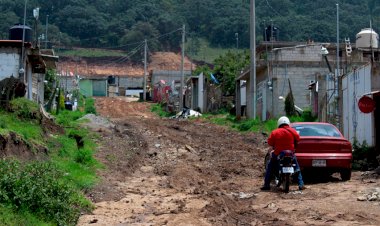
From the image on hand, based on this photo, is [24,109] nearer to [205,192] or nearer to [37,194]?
[205,192]

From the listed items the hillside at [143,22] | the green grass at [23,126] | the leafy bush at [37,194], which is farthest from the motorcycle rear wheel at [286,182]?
the hillside at [143,22]

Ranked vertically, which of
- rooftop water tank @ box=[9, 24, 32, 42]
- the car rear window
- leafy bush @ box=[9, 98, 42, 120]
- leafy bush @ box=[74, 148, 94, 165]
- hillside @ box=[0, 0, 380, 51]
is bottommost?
leafy bush @ box=[74, 148, 94, 165]

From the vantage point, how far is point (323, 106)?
27.2 meters

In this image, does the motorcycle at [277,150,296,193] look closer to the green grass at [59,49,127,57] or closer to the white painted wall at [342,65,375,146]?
the white painted wall at [342,65,375,146]

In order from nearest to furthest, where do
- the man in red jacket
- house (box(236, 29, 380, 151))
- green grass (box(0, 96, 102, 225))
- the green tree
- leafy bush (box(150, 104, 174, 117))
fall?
1. green grass (box(0, 96, 102, 225))
2. the man in red jacket
3. house (box(236, 29, 380, 151))
4. leafy bush (box(150, 104, 174, 117))
5. the green tree

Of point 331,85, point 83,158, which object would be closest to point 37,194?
point 83,158

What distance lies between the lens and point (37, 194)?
1002 cm

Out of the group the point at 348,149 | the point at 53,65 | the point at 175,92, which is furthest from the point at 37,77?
the point at 175,92

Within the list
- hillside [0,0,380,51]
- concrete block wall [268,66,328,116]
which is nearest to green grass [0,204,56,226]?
concrete block wall [268,66,328,116]

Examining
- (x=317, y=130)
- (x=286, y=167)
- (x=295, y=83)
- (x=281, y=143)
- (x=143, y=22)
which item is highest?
(x=143, y=22)

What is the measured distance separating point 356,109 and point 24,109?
35.5 feet

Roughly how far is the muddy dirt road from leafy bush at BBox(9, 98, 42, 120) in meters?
2.39

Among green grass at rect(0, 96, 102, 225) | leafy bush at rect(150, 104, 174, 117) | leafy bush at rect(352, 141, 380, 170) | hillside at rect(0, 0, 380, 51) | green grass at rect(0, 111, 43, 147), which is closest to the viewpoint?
green grass at rect(0, 96, 102, 225)

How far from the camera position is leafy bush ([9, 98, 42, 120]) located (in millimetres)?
19078
